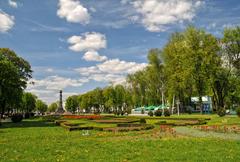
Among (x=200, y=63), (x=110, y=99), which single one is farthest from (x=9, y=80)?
(x=110, y=99)

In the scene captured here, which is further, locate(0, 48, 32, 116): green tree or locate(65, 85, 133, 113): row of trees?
locate(65, 85, 133, 113): row of trees

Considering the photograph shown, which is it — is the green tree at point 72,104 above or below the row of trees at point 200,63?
below

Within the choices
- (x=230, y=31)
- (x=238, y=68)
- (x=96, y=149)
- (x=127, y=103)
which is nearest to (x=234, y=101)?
(x=238, y=68)

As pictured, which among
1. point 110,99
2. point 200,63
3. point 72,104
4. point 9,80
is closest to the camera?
point 9,80

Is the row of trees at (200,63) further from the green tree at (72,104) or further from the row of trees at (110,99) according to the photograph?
the green tree at (72,104)

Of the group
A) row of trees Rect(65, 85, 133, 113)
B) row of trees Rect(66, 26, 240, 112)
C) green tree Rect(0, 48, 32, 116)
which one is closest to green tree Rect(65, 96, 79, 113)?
row of trees Rect(65, 85, 133, 113)

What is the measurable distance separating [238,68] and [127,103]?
64038 millimetres

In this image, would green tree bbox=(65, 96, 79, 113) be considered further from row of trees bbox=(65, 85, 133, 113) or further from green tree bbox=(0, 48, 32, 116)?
green tree bbox=(0, 48, 32, 116)

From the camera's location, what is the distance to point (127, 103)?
401 ft

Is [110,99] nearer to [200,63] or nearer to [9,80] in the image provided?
[200,63]

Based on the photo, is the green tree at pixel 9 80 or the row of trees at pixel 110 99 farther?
the row of trees at pixel 110 99

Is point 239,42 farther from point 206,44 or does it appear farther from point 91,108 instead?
point 91,108

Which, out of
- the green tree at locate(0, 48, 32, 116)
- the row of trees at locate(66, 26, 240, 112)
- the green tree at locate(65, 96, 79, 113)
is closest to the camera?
the green tree at locate(0, 48, 32, 116)

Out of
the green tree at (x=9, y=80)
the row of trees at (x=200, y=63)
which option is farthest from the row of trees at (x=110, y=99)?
the green tree at (x=9, y=80)
